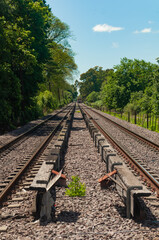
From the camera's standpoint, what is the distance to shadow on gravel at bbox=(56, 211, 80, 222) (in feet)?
13.8

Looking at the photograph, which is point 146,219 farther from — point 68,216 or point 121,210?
point 68,216

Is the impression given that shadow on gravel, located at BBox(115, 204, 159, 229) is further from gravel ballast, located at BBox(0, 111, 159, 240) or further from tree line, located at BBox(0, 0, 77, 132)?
tree line, located at BBox(0, 0, 77, 132)

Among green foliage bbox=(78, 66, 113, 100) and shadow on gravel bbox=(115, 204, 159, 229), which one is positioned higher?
green foliage bbox=(78, 66, 113, 100)

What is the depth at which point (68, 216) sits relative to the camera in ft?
14.3

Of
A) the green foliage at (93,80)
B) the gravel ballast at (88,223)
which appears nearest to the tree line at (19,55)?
the gravel ballast at (88,223)

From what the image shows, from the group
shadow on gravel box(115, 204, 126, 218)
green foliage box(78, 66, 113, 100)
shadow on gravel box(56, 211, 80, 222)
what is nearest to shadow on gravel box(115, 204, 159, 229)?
shadow on gravel box(115, 204, 126, 218)

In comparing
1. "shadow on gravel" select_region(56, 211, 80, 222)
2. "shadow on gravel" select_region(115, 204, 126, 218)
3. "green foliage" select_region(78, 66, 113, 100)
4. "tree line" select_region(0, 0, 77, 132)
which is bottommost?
"shadow on gravel" select_region(115, 204, 126, 218)

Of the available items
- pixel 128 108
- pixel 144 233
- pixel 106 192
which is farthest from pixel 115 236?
pixel 128 108

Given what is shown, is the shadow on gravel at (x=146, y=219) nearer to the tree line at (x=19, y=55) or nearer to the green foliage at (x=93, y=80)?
the tree line at (x=19, y=55)

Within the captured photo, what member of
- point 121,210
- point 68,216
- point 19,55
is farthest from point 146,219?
point 19,55

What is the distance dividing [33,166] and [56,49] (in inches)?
1317

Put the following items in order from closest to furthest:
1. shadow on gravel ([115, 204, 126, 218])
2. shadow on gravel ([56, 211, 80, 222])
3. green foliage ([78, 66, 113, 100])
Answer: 1. shadow on gravel ([56, 211, 80, 222])
2. shadow on gravel ([115, 204, 126, 218])
3. green foliage ([78, 66, 113, 100])

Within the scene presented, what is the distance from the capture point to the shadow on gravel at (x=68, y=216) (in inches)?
166

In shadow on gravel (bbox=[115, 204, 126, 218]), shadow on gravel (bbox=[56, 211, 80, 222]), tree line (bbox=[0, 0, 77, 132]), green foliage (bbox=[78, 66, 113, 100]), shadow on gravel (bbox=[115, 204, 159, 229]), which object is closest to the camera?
shadow on gravel (bbox=[115, 204, 159, 229])
